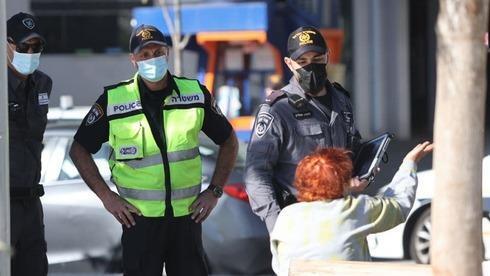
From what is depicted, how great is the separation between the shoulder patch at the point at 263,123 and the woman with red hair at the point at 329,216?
507 millimetres

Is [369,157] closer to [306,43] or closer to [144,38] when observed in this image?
[306,43]

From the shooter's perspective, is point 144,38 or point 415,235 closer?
point 144,38

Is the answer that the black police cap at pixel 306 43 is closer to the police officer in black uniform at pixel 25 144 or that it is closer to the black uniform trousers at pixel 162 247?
the black uniform trousers at pixel 162 247

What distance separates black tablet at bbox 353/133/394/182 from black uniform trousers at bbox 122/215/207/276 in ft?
2.75

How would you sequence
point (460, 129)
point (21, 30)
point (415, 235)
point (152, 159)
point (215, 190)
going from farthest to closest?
point (415, 235) → point (215, 190) → point (21, 30) → point (152, 159) → point (460, 129)

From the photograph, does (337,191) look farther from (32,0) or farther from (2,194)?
(32,0)

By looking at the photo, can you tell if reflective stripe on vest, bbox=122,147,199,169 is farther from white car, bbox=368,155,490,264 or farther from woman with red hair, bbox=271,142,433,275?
white car, bbox=368,155,490,264

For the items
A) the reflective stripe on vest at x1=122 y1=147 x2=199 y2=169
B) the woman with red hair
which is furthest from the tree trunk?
the reflective stripe on vest at x1=122 y1=147 x2=199 y2=169

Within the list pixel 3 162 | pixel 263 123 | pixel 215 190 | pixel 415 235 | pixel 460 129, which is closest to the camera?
pixel 460 129

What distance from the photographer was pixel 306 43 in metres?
4.29

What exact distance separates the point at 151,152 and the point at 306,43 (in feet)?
2.88

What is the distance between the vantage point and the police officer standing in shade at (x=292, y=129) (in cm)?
418

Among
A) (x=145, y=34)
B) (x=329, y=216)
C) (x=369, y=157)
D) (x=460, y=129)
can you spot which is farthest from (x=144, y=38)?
(x=460, y=129)

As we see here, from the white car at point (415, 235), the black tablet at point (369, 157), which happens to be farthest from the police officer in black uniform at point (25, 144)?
the white car at point (415, 235)
